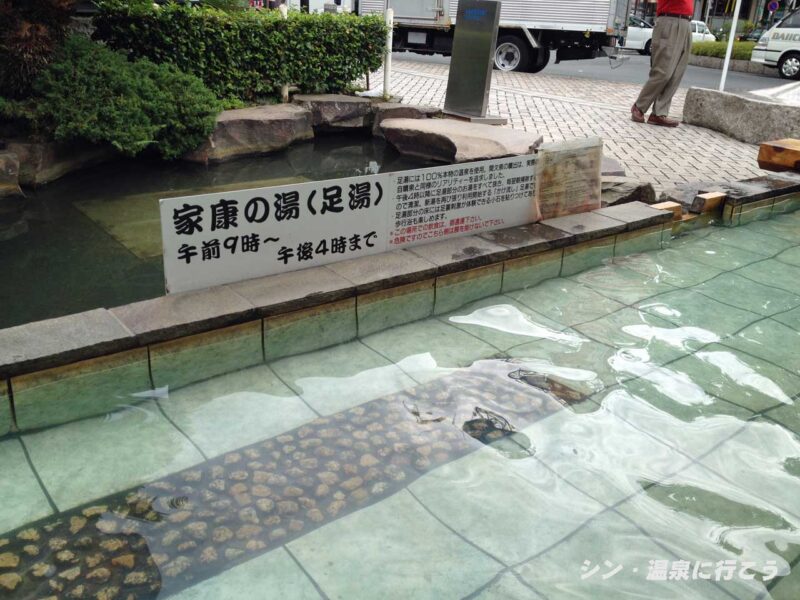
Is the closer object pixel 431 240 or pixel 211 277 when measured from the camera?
pixel 211 277

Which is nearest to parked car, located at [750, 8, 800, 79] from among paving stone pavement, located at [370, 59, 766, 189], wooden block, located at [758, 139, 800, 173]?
paving stone pavement, located at [370, 59, 766, 189]

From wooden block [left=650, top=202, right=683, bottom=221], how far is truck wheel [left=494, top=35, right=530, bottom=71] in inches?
454

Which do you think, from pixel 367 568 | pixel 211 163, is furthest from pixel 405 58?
pixel 367 568

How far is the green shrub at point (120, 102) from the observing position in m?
6.33

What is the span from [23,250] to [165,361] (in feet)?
7.66

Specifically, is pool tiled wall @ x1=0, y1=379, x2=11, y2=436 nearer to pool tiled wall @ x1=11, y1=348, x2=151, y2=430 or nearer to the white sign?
pool tiled wall @ x1=11, y1=348, x2=151, y2=430

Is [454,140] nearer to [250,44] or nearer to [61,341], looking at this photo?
[250,44]

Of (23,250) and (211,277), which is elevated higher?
(211,277)

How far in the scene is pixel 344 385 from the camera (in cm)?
346

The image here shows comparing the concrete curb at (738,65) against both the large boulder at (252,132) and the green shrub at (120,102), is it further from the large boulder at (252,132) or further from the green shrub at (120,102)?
the green shrub at (120,102)

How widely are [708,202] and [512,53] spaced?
11682mm

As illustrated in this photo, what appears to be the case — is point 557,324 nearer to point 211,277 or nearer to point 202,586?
point 211,277

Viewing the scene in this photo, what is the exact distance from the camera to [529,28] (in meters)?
16.0

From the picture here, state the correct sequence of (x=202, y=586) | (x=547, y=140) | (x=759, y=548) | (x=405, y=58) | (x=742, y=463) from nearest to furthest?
(x=202, y=586) → (x=759, y=548) → (x=742, y=463) → (x=547, y=140) → (x=405, y=58)
